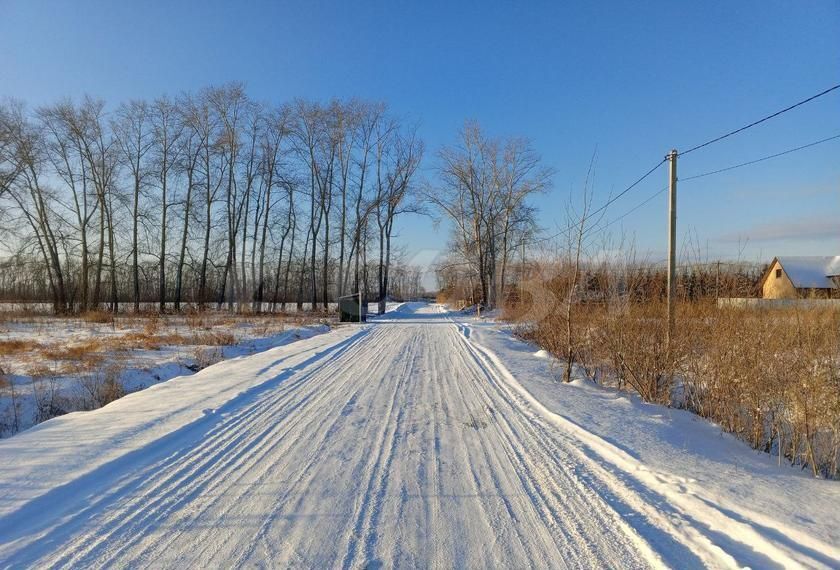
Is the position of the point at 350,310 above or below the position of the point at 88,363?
above

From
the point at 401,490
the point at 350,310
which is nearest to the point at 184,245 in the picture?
the point at 350,310

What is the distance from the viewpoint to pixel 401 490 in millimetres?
3723

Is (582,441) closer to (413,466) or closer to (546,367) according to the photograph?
(413,466)

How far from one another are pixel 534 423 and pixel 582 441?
80 centimetres

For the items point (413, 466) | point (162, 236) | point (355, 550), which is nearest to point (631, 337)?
point (413, 466)

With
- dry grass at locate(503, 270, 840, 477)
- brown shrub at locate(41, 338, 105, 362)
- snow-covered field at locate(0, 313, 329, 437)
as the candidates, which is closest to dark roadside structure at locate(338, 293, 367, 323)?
snow-covered field at locate(0, 313, 329, 437)

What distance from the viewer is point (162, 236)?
3161cm

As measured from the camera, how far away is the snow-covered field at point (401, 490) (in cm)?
282

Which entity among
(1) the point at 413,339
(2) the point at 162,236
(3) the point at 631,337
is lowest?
(1) the point at 413,339

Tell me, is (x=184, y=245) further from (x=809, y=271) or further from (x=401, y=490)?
(x=809, y=271)

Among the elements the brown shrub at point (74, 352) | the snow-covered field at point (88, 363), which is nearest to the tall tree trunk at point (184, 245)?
the snow-covered field at point (88, 363)

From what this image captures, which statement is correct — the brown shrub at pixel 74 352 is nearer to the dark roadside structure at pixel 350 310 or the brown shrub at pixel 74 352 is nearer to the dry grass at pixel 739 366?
the dry grass at pixel 739 366

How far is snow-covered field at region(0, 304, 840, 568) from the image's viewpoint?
9.24 ft

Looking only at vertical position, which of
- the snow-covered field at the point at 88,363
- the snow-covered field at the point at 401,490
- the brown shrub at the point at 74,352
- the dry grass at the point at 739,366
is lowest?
the snow-covered field at the point at 88,363
